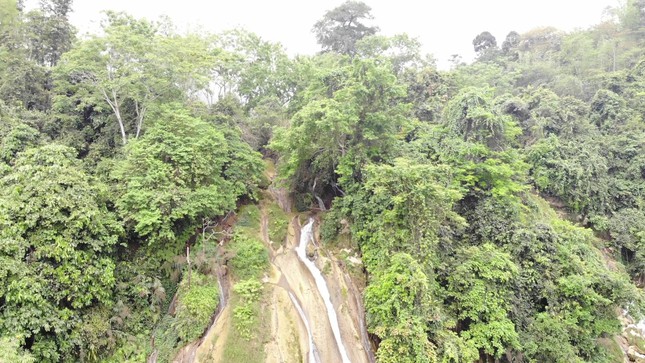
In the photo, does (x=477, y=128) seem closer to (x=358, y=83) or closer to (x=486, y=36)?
(x=358, y=83)

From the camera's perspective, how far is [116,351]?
39.2 ft

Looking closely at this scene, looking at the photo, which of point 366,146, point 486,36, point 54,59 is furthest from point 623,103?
point 54,59

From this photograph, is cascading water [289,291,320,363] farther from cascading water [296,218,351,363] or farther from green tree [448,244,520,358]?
green tree [448,244,520,358]

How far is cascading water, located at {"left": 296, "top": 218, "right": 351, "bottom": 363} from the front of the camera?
13117 millimetres

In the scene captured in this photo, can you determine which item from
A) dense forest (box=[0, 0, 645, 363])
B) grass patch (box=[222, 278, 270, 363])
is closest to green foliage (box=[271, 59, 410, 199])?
dense forest (box=[0, 0, 645, 363])

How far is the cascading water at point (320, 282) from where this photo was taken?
13.1 m

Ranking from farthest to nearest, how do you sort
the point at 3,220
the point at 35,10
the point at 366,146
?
1. the point at 35,10
2. the point at 366,146
3. the point at 3,220

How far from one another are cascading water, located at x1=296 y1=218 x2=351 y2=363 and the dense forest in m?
1.11

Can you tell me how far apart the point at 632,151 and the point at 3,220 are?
31.9 m

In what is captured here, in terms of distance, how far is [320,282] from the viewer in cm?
1540

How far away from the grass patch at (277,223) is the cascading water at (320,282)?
1.01 m

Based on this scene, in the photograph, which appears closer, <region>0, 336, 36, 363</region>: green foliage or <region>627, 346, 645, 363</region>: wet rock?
<region>0, 336, 36, 363</region>: green foliage

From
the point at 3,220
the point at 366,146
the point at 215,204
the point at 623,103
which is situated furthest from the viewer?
the point at 623,103

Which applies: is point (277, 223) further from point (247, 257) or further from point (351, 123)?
point (351, 123)
